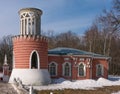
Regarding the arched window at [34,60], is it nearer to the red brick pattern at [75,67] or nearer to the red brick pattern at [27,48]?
the red brick pattern at [27,48]

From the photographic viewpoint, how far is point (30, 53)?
26.2 meters

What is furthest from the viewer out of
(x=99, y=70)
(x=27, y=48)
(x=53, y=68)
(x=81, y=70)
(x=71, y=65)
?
(x=99, y=70)

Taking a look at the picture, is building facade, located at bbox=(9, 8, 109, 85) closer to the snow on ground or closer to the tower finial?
the tower finial

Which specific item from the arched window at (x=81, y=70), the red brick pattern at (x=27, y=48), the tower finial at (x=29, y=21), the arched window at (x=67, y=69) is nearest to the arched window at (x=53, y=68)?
the arched window at (x=67, y=69)

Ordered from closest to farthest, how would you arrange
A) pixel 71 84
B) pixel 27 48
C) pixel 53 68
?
pixel 27 48 → pixel 71 84 → pixel 53 68

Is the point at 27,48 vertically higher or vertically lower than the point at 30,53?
higher

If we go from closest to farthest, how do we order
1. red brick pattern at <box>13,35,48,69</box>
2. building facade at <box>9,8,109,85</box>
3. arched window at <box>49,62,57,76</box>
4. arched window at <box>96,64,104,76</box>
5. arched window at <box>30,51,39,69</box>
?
building facade at <box>9,8,109,85</box> < red brick pattern at <box>13,35,48,69</box> < arched window at <box>30,51,39,69</box> < arched window at <box>49,62,57,76</box> < arched window at <box>96,64,104,76</box>

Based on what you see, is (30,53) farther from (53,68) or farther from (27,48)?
(53,68)

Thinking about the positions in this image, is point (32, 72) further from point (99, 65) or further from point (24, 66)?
point (99, 65)

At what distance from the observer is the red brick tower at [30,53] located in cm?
2575

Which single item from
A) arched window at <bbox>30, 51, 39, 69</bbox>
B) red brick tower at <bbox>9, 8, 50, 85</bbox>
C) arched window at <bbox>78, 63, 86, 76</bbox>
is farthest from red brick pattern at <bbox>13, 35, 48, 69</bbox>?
arched window at <bbox>78, 63, 86, 76</bbox>

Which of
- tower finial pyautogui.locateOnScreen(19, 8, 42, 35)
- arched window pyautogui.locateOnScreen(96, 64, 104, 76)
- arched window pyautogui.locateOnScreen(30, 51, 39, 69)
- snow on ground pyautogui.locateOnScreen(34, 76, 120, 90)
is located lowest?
snow on ground pyautogui.locateOnScreen(34, 76, 120, 90)

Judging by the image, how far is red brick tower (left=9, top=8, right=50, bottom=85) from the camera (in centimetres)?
2575

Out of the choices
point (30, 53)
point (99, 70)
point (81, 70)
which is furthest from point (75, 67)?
point (30, 53)
